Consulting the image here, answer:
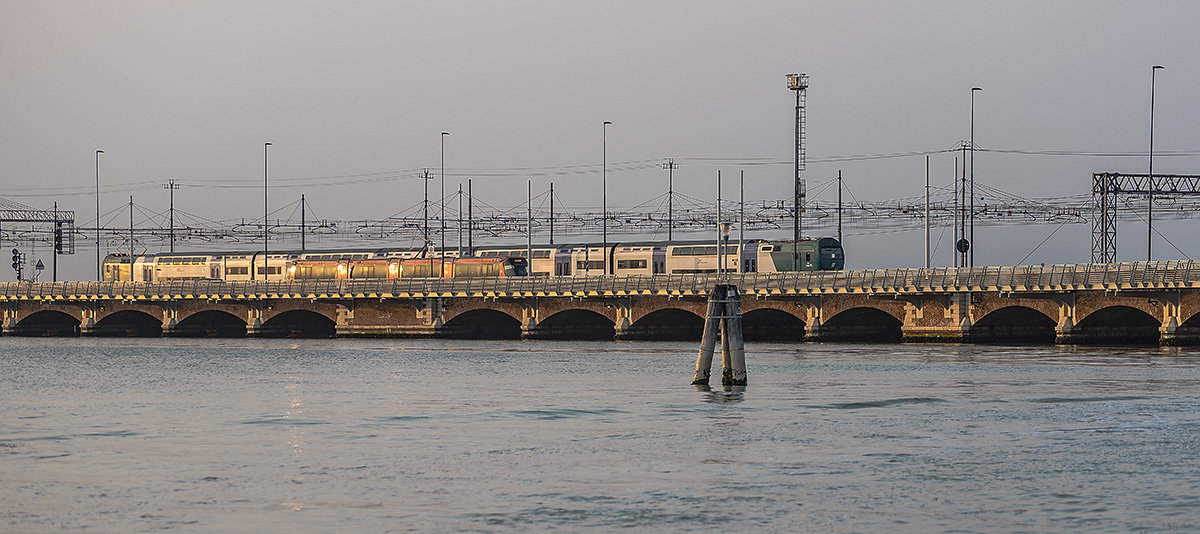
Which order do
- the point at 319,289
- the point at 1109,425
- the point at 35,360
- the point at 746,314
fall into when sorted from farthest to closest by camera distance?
1. the point at 319,289
2. the point at 746,314
3. the point at 35,360
4. the point at 1109,425

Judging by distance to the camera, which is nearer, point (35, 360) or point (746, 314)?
point (35, 360)

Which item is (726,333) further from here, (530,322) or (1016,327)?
(530,322)

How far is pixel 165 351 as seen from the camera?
10200 cm

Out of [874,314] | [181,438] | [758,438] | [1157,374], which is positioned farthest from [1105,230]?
[181,438]

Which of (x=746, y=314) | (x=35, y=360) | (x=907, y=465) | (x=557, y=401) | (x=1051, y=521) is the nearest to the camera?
(x=1051, y=521)

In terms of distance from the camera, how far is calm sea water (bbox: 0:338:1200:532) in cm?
2728

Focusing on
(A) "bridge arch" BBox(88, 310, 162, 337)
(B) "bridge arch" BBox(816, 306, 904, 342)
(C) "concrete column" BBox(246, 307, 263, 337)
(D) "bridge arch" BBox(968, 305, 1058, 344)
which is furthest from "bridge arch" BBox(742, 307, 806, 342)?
(A) "bridge arch" BBox(88, 310, 162, 337)

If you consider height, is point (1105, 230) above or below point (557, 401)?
above

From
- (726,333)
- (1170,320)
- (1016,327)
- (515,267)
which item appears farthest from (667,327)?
(726,333)

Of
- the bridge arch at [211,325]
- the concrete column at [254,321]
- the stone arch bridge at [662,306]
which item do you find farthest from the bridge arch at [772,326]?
the bridge arch at [211,325]

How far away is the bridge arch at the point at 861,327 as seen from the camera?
10400 cm

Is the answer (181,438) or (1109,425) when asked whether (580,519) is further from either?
(1109,425)

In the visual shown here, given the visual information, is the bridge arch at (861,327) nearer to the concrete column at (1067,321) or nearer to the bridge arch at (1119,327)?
the bridge arch at (1119,327)

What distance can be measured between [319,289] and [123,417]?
72640 millimetres
